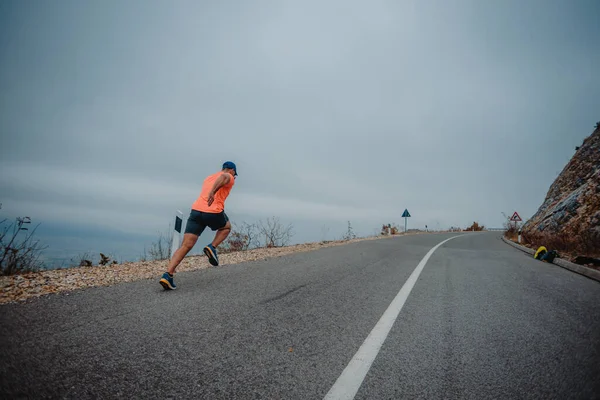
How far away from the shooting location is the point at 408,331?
272 cm

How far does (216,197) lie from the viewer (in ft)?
14.4

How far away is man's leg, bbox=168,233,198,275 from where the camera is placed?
403cm

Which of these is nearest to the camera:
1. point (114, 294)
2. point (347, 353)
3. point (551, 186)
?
point (347, 353)

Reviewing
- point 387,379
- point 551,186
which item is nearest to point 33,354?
point 387,379

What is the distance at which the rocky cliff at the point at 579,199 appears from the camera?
1109 centimetres

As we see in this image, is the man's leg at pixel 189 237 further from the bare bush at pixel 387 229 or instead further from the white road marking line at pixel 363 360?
the bare bush at pixel 387 229

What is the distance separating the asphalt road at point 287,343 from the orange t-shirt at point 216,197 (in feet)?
3.80

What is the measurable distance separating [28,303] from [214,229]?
2.26 meters

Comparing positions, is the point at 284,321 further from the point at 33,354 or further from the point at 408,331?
the point at 33,354

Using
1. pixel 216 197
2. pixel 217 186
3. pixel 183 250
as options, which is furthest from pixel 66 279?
pixel 217 186

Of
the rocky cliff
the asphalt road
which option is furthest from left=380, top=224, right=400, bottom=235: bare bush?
the asphalt road

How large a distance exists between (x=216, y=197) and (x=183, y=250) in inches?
35.8

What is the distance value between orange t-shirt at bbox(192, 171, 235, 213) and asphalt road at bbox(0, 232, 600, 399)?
1.16 metres

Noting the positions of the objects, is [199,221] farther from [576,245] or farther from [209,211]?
[576,245]
